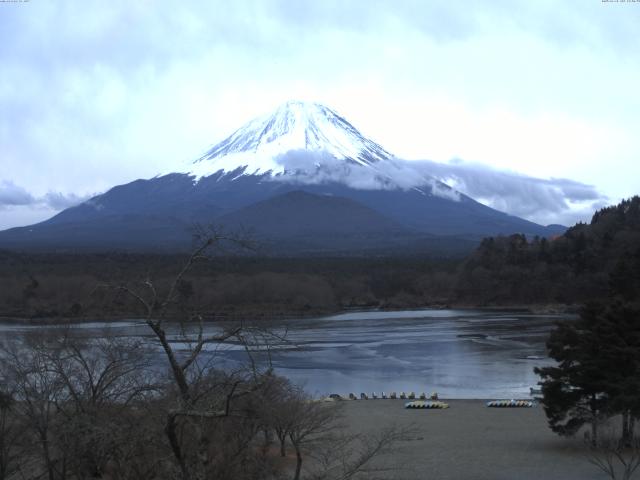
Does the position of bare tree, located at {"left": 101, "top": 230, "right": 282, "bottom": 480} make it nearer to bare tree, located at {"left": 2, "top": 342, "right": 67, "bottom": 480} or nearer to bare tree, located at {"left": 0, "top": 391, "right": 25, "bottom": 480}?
bare tree, located at {"left": 2, "top": 342, "right": 67, "bottom": 480}

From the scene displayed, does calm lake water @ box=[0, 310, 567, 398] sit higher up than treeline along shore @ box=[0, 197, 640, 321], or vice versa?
treeline along shore @ box=[0, 197, 640, 321]

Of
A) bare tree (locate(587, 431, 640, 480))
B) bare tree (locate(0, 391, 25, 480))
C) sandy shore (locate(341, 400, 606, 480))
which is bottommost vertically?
sandy shore (locate(341, 400, 606, 480))

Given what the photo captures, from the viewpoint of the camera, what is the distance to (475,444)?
15984mm

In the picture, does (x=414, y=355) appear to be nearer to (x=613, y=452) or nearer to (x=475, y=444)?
(x=475, y=444)

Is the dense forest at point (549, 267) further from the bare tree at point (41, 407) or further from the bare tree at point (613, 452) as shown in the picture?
the bare tree at point (41, 407)

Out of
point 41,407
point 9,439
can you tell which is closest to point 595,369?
point 41,407

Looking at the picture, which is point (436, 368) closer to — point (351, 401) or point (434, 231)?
point (351, 401)

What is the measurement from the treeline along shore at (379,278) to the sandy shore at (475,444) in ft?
106

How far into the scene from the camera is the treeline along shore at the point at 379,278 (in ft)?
182

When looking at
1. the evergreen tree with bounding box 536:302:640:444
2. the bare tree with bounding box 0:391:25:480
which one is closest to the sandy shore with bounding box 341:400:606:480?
the evergreen tree with bounding box 536:302:640:444

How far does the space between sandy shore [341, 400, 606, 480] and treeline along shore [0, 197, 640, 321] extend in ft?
106

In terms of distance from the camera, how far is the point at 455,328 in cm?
4338

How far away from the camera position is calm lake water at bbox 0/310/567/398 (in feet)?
80.5

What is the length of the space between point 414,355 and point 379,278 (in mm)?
38666
